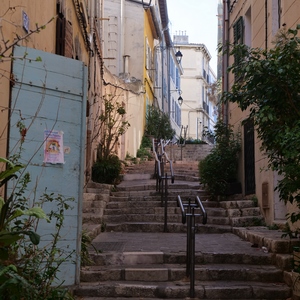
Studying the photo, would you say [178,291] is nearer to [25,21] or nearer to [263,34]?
[25,21]

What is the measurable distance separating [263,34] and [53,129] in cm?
634

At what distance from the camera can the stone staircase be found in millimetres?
7031

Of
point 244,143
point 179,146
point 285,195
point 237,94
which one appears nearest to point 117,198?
point 244,143

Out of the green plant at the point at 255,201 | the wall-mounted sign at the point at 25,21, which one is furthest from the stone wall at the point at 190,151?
→ the wall-mounted sign at the point at 25,21

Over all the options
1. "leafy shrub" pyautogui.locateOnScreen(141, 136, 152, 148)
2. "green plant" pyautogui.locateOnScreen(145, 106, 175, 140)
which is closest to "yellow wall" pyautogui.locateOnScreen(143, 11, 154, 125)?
"green plant" pyautogui.locateOnScreen(145, 106, 175, 140)

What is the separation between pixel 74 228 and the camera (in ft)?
21.6

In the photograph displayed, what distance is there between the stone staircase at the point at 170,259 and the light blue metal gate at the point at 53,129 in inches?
35.1

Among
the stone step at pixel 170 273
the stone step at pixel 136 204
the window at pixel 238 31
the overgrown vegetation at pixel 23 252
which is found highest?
the window at pixel 238 31

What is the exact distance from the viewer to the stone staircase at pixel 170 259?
7.03 metres

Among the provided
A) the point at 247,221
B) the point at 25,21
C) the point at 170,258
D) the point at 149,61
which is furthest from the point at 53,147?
the point at 149,61

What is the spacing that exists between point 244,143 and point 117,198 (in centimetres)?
299

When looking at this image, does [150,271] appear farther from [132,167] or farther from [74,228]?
[132,167]

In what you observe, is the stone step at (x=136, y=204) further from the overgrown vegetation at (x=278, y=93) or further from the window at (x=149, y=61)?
the window at (x=149, y=61)

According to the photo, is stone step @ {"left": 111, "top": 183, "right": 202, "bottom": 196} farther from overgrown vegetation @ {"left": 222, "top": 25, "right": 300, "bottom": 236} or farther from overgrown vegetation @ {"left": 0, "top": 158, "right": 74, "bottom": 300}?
overgrown vegetation @ {"left": 0, "top": 158, "right": 74, "bottom": 300}
